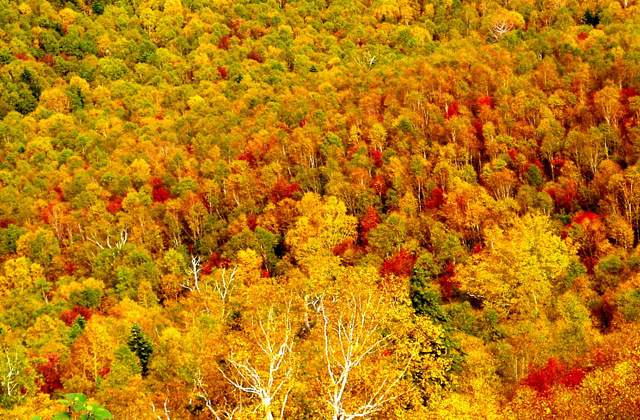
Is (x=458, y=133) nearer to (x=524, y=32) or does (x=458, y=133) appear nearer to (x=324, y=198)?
(x=324, y=198)

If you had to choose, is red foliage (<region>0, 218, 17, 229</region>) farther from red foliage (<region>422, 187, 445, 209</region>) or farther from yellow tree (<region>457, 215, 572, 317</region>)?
yellow tree (<region>457, 215, 572, 317</region>)

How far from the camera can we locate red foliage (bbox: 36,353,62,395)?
6712 cm

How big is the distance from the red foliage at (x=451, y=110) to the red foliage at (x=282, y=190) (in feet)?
113

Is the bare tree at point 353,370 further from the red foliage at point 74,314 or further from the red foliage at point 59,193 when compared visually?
the red foliage at point 59,193

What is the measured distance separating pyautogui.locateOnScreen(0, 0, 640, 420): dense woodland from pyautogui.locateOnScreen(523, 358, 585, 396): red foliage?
0.81ft

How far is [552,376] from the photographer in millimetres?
49312

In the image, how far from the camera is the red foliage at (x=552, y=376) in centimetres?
4712

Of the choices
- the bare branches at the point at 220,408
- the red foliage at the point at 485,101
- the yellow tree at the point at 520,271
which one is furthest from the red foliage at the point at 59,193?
the bare branches at the point at 220,408

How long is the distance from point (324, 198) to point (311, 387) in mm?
68568

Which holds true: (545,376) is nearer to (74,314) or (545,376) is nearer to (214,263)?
(74,314)

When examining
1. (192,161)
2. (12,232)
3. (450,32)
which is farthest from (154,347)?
(450,32)

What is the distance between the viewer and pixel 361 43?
647 feet

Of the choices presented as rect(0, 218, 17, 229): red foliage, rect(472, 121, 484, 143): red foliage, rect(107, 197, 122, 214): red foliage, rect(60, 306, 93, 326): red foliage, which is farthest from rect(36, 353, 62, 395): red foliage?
rect(472, 121, 484, 143): red foliage

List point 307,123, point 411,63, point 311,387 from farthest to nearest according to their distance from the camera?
point 411,63, point 307,123, point 311,387
